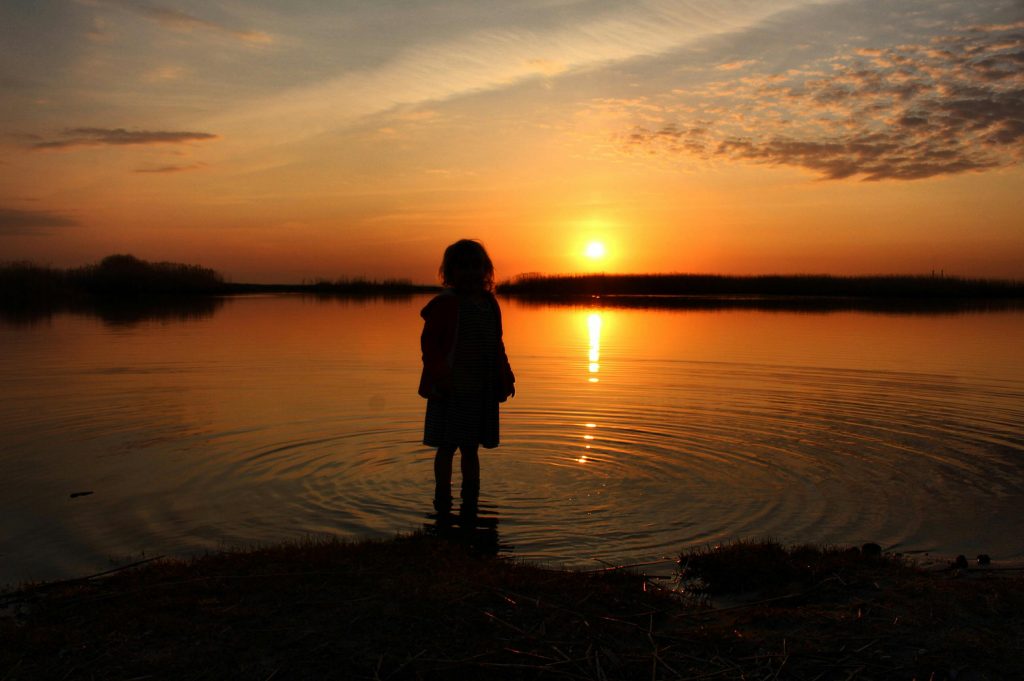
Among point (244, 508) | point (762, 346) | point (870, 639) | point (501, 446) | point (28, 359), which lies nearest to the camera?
point (870, 639)

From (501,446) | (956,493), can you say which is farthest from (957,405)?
(501,446)

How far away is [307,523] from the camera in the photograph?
681cm

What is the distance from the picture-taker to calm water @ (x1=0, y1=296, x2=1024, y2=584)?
6645 mm

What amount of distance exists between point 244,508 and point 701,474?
4705 millimetres

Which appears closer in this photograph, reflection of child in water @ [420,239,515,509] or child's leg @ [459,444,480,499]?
reflection of child in water @ [420,239,515,509]

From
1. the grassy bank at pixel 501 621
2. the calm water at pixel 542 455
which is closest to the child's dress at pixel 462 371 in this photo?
the calm water at pixel 542 455

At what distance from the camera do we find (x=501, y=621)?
4285 millimetres

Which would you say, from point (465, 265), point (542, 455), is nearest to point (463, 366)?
point (465, 265)

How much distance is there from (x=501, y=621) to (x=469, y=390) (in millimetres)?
3147

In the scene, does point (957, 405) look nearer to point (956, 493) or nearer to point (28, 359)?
point (956, 493)

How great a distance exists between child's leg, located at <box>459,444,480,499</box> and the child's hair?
1497 millimetres

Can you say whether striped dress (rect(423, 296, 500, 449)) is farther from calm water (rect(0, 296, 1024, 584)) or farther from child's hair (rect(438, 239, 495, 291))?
calm water (rect(0, 296, 1024, 584))

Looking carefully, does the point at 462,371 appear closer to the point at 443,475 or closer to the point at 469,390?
the point at 469,390

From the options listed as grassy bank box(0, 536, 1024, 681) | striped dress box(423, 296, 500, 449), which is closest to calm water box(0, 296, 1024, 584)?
striped dress box(423, 296, 500, 449)
